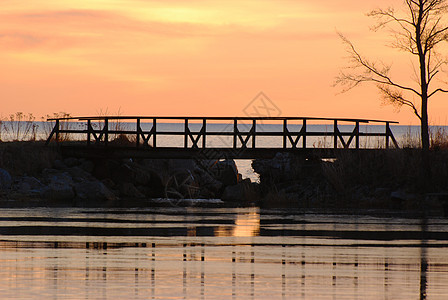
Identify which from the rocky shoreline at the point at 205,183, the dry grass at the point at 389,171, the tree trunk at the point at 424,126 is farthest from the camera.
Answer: the tree trunk at the point at 424,126

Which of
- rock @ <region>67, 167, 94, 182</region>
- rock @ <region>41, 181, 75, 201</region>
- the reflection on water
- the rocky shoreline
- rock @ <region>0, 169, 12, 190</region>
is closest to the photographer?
the reflection on water

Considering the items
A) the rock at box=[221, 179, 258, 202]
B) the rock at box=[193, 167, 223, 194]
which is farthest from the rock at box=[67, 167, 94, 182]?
the rock at box=[221, 179, 258, 202]

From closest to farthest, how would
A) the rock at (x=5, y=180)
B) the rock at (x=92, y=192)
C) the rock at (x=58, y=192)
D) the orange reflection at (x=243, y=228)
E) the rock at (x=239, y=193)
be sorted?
1. the orange reflection at (x=243, y=228)
2. the rock at (x=58, y=192)
3. the rock at (x=5, y=180)
4. the rock at (x=92, y=192)
5. the rock at (x=239, y=193)

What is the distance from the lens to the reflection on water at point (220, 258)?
11773 millimetres

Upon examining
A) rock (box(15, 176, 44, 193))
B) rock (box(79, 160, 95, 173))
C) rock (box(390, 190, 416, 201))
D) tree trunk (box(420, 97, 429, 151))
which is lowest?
rock (box(390, 190, 416, 201))

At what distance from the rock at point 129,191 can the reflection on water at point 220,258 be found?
1188 centimetres

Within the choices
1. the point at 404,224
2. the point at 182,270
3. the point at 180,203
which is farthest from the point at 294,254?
the point at 180,203

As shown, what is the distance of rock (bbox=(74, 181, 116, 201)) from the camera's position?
109ft

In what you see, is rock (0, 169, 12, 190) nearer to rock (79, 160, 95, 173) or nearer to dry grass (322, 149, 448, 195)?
rock (79, 160, 95, 173)

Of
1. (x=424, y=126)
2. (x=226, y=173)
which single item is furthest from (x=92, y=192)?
(x=424, y=126)

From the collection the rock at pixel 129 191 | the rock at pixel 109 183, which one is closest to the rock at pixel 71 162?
the rock at pixel 109 183

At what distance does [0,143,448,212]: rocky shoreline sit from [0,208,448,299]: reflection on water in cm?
748

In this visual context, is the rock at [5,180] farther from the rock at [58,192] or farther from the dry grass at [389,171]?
the dry grass at [389,171]

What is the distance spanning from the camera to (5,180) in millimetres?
32781
